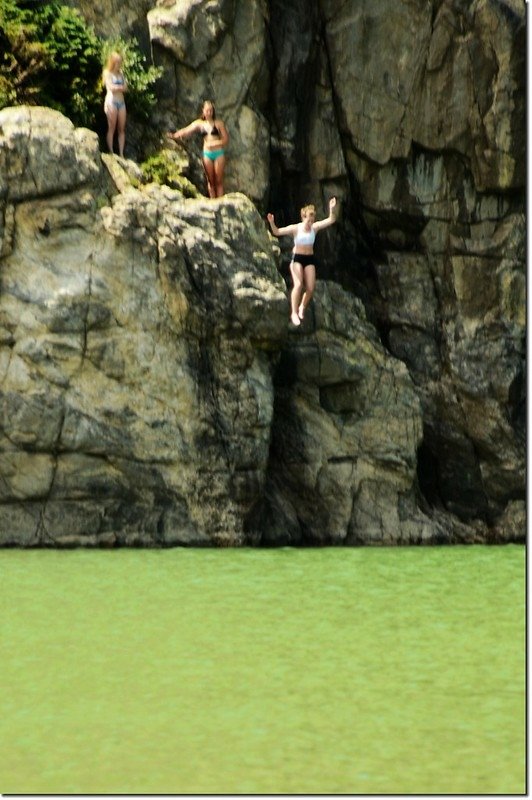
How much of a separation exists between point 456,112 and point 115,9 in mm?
6090

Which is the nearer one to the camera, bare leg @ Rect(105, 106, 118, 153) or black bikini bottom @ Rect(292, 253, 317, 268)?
bare leg @ Rect(105, 106, 118, 153)

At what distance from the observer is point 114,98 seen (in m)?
19.6

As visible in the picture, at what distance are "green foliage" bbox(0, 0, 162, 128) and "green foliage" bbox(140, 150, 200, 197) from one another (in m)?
1.09

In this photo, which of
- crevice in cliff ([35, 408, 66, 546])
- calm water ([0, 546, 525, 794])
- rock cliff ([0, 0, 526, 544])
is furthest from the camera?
rock cliff ([0, 0, 526, 544])

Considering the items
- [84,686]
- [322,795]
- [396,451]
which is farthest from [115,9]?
[322,795]

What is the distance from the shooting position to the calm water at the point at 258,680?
7.67m

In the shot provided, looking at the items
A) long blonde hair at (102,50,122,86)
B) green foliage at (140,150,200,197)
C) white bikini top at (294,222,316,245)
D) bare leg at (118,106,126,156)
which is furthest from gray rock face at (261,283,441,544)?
long blonde hair at (102,50,122,86)

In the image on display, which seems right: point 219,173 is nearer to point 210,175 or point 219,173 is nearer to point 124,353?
point 210,175

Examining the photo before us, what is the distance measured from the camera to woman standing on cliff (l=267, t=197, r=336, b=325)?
19.6m

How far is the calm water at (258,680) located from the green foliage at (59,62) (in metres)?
7.68

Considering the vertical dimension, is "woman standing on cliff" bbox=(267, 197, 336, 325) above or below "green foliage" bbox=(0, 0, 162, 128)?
below

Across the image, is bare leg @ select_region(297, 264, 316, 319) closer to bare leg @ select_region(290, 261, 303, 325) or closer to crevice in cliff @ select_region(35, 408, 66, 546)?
bare leg @ select_region(290, 261, 303, 325)

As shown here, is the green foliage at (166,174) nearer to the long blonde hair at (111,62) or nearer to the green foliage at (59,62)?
the green foliage at (59,62)

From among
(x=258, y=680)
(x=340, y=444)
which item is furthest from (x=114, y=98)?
(x=258, y=680)
